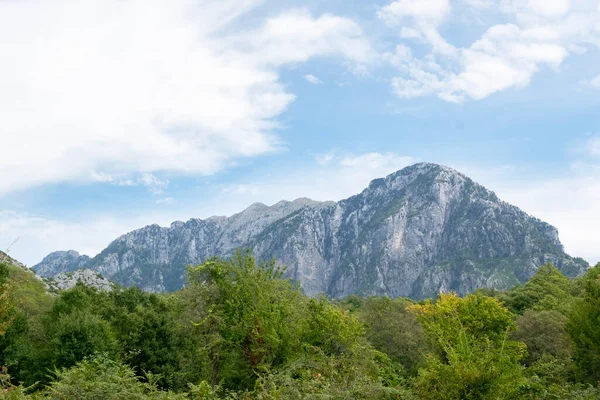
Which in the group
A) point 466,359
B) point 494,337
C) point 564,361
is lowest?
point 564,361

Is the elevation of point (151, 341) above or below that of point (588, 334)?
below

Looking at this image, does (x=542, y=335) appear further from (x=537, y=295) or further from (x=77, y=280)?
(x=77, y=280)

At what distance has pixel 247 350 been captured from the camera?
1006 inches

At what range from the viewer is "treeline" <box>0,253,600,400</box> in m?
15.5

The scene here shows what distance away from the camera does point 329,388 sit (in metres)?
16.9

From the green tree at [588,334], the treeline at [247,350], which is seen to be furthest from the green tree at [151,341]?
the green tree at [588,334]

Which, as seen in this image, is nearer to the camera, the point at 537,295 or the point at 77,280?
the point at 537,295

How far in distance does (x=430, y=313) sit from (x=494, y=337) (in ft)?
37.9

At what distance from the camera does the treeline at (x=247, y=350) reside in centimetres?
1549

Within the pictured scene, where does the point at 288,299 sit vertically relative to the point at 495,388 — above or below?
above

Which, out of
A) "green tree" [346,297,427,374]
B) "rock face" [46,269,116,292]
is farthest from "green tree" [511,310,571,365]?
"rock face" [46,269,116,292]

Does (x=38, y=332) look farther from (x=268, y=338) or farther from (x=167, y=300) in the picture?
(x=268, y=338)

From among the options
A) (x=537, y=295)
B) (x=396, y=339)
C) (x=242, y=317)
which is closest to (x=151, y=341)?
(x=242, y=317)

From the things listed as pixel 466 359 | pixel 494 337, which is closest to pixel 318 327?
pixel 466 359
